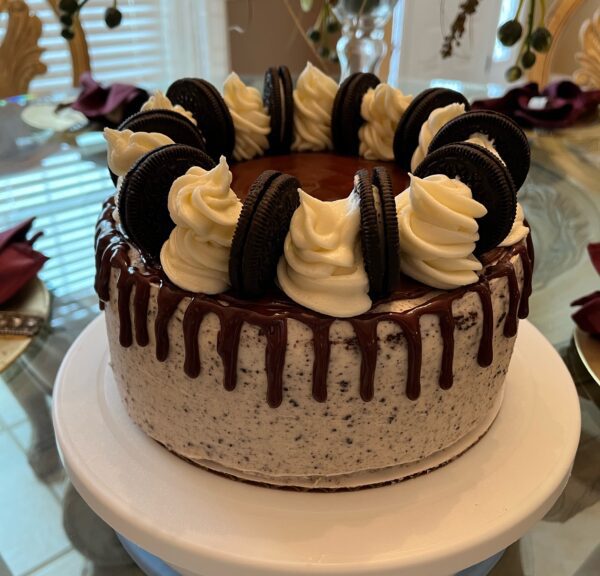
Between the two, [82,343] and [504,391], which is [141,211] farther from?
[504,391]

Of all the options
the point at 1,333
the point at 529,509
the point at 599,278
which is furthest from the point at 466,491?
the point at 1,333

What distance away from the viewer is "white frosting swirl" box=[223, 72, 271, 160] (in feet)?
4.51

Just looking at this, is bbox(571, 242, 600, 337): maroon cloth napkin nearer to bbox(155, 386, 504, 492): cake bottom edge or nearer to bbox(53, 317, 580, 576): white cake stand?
bbox(53, 317, 580, 576): white cake stand

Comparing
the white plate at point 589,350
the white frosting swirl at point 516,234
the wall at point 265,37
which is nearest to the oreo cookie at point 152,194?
the white frosting swirl at point 516,234

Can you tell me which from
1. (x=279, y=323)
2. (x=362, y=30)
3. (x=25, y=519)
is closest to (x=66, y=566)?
(x=25, y=519)

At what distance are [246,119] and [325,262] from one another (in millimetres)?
643

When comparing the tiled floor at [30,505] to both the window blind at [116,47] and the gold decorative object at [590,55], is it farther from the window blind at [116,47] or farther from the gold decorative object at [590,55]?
the window blind at [116,47]

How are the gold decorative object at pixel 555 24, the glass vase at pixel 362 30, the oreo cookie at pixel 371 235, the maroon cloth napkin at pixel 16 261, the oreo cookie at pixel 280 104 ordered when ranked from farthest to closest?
1. the gold decorative object at pixel 555 24
2. the glass vase at pixel 362 30
3. the maroon cloth napkin at pixel 16 261
4. the oreo cookie at pixel 280 104
5. the oreo cookie at pixel 371 235

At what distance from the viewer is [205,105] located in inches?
51.9

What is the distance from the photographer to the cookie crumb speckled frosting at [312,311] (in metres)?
0.85

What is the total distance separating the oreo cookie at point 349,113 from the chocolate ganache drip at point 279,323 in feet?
1.89

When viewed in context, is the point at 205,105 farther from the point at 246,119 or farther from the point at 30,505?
the point at 30,505

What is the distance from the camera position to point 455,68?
420 cm

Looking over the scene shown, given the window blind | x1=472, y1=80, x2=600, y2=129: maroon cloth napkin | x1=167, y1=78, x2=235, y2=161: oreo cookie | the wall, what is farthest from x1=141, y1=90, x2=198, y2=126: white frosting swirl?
the wall
